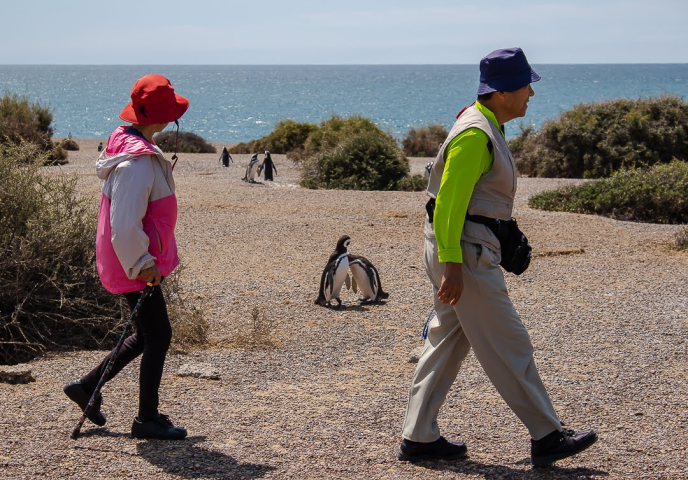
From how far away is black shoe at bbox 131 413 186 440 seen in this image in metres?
4.07

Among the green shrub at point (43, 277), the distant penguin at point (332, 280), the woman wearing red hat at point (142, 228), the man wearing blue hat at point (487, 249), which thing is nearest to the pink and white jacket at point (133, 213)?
the woman wearing red hat at point (142, 228)

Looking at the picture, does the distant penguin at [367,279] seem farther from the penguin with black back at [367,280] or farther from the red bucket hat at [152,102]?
the red bucket hat at [152,102]

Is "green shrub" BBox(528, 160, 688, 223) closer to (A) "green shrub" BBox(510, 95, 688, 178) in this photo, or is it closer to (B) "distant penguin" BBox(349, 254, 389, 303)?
(A) "green shrub" BBox(510, 95, 688, 178)

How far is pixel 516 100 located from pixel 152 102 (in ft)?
5.59

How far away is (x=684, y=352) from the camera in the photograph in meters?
5.88

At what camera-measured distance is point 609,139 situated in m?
17.7

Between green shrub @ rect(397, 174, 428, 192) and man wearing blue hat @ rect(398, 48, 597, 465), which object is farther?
green shrub @ rect(397, 174, 428, 192)

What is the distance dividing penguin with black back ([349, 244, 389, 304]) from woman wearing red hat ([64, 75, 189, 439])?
3538 mm

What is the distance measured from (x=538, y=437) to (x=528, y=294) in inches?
170

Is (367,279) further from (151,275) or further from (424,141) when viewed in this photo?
(424,141)

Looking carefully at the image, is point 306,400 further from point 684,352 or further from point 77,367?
point 684,352

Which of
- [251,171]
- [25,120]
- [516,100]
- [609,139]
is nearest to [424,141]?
[609,139]

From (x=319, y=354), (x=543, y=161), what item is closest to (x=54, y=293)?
(x=319, y=354)

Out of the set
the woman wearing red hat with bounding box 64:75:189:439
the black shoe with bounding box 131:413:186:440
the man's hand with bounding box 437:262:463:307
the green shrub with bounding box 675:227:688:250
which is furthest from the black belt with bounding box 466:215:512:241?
the green shrub with bounding box 675:227:688:250
